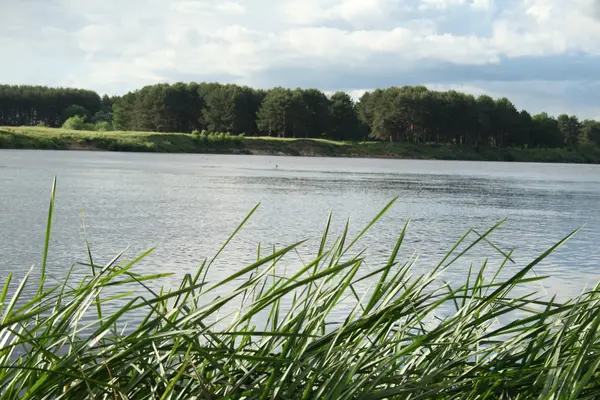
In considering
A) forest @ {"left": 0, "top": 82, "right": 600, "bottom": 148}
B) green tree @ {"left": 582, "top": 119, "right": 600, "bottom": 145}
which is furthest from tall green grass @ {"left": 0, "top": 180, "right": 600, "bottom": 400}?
green tree @ {"left": 582, "top": 119, "right": 600, "bottom": 145}

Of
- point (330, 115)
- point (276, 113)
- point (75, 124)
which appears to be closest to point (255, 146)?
point (276, 113)

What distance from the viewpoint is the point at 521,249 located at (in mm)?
16047

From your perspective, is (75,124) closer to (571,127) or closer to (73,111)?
(73,111)

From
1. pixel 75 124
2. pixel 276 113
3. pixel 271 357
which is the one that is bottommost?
pixel 75 124

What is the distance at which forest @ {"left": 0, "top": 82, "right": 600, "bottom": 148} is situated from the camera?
128 metres

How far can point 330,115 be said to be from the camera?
133m

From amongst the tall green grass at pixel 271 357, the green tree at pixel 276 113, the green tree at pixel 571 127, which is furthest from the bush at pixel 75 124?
the tall green grass at pixel 271 357

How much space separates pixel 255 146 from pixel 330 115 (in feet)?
76.6

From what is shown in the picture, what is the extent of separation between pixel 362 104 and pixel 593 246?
125309 millimetres

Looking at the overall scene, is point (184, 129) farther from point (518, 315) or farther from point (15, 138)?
point (518, 315)

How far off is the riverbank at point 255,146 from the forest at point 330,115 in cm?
501

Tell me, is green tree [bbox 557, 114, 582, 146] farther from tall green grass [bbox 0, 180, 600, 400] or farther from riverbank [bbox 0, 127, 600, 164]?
tall green grass [bbox 0, 180, 600, 400]

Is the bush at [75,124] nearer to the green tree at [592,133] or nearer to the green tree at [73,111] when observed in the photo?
the green tree at [73,111]

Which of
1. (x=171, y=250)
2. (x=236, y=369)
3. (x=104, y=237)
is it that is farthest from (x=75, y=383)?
(x=104, y=237)
